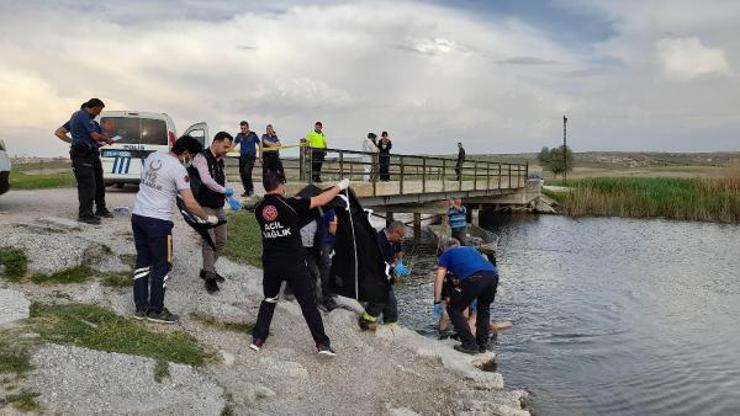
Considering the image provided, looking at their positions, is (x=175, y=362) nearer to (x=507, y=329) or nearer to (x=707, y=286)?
(x=507, y=329)

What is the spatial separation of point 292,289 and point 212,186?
75.8 inches

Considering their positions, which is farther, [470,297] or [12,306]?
[470,297]

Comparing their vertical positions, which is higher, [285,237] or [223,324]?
[285,237]

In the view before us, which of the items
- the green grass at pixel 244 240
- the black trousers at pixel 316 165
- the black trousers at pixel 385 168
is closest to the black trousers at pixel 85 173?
the green grass at pixel 244 240

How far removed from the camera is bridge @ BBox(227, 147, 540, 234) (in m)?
17.0

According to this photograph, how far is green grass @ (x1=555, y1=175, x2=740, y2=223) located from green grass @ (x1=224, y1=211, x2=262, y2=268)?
2726 cm

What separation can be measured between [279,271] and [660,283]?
13338 mm

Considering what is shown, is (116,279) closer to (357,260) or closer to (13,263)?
(13,263)

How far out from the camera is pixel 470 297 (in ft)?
26.3

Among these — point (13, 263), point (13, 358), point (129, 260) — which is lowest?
point (13, 358)

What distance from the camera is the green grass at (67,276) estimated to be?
766 centimetres

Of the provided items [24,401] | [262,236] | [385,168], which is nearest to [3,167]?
[262,236]

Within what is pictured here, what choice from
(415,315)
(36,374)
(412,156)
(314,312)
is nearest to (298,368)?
(314,312)

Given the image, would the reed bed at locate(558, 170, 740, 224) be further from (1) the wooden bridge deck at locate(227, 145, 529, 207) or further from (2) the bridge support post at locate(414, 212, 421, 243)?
(2) the bridge support post at locate(414, 212, 421, 243)
